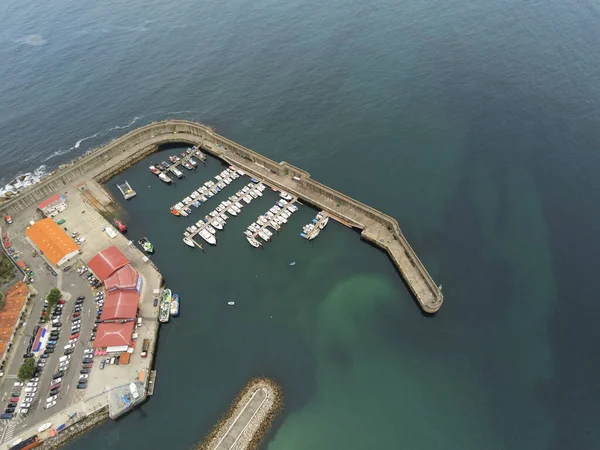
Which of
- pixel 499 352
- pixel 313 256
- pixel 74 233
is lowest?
pixel 499 352

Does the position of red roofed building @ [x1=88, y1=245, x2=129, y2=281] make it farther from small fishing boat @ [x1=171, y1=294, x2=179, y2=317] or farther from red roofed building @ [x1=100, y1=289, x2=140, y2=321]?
small fishing boat @ [x1=171, y1=294, x2=179, y2=317]

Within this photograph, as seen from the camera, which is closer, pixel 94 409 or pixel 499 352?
pixel 94 409

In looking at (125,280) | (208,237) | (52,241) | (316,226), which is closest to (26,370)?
(125,280)

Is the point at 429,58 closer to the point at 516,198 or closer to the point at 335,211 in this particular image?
the point at 516,198

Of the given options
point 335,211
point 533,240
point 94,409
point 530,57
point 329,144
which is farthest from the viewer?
point 530,57

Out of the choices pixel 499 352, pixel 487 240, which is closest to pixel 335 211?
pixel 487 240

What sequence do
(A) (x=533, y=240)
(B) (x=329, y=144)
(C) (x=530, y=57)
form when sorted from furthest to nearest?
(C) (x=530, y=57), (B) (x=329, y=144), (A) (x=533, y=240)
